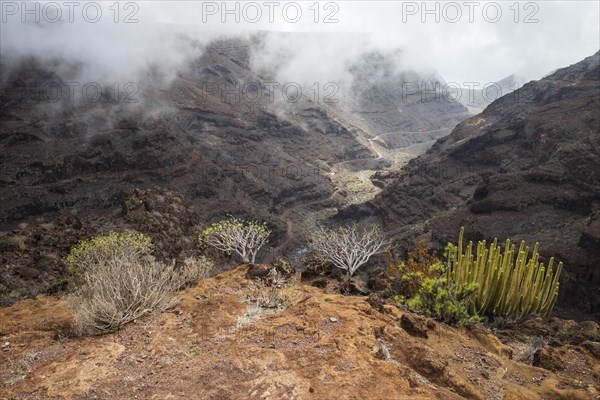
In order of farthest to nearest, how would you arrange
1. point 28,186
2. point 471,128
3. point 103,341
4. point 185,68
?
point 185,68 < point 471,128 < point 28,186 < point 103,341

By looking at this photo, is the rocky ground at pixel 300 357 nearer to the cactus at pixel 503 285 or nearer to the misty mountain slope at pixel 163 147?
the cactus at pixel 503 285

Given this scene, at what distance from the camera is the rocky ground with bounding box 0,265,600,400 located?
4.74m

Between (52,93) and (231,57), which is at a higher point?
(231,57)

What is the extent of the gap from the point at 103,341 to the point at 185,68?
104 m

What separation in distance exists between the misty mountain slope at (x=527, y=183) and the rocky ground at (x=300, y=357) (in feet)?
59.7

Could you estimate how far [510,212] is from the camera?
110 feet

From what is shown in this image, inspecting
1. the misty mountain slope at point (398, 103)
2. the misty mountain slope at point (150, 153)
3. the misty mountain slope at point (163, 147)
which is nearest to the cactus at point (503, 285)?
the misty mountain slope at point (163, 147)

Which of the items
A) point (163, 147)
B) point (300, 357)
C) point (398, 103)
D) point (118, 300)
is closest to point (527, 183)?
point (300, 357)

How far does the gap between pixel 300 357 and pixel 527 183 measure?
3649 cm

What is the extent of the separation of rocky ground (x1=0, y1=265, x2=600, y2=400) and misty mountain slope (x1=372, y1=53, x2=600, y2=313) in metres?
18.2

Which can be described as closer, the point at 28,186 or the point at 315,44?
the point at 28,186

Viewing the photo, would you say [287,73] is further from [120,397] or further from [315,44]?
[120,397]

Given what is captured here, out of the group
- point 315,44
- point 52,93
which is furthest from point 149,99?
point 315,44

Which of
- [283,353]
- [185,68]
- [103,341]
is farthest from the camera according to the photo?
[185,68]
